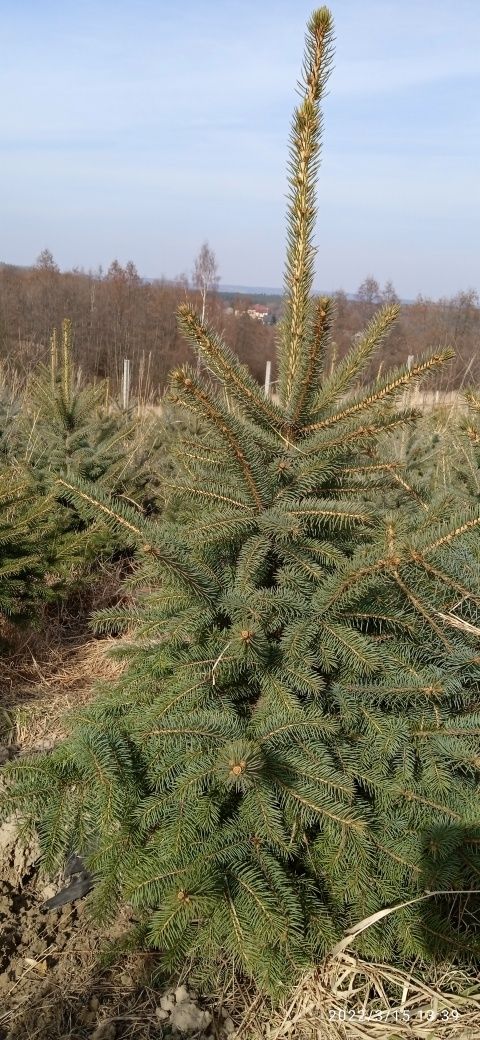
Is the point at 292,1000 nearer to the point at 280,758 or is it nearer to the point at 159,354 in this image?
the point at 280,758

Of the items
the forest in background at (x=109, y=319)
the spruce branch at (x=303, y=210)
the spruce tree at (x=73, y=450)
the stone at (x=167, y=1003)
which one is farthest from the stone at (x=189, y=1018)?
the forest in background at (x=109, y=319)

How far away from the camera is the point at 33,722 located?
10.3ft

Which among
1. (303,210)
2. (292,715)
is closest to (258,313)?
(303,210)

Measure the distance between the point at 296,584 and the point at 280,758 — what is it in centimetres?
44

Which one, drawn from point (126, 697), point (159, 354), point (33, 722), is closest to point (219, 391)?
point (126, 697)

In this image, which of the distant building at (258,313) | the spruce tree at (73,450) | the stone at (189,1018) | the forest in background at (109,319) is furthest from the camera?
the forest in background at (109,319)

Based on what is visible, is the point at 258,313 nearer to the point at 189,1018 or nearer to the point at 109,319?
the point at 109,319

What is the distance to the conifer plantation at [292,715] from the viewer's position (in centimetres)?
166

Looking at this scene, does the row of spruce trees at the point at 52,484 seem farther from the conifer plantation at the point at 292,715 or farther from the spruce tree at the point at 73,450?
the conifer plantation at the point at 292,715

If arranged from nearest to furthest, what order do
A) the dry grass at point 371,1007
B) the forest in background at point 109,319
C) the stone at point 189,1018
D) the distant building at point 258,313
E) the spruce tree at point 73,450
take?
the dry grass at point 371,1007 < the stone at point 189,1018 < the spruce tree at point 73,450 < the distant building at point 258,313 < the forest in background at point 109,319

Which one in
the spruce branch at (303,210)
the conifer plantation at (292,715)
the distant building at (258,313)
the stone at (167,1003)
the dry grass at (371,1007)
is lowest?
the stone at (167,1003)

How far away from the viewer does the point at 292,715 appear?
171cm

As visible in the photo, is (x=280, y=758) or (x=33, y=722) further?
(x=33, y=722)

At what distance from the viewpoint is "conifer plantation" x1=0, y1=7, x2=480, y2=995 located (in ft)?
5.45
